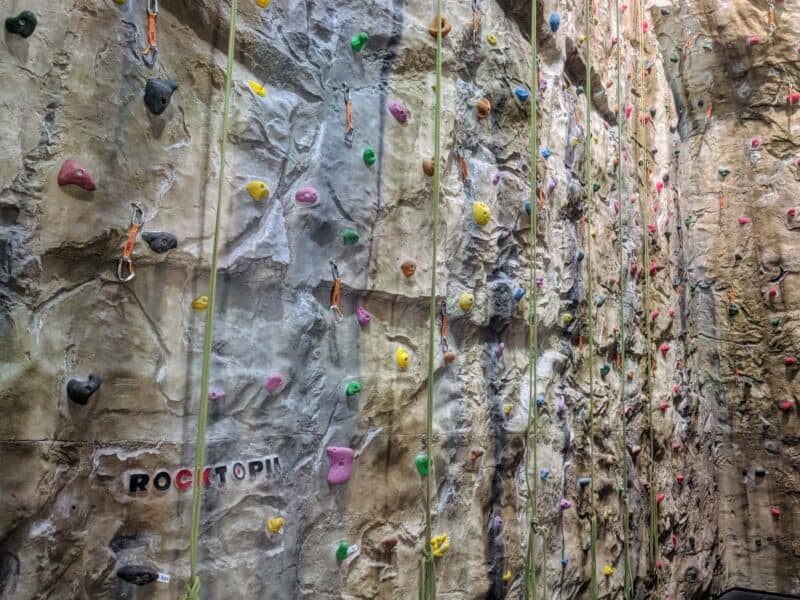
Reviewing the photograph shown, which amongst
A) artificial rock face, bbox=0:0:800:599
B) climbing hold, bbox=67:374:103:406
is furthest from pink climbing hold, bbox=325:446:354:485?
climbing hold, bbox=67:374:103:406

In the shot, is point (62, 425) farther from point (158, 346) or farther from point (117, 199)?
point (117, 199)

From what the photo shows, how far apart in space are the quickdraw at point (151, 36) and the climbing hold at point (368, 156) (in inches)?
15.5

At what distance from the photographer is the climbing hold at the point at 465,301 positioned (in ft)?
4.08

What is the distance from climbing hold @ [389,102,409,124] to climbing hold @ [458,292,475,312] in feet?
1.26

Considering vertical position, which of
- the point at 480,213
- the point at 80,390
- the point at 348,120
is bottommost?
the point at 80,390

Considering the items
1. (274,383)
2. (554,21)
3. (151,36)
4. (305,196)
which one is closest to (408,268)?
(305,196)

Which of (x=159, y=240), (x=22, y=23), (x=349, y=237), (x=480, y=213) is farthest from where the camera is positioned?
(x=480, y=213)

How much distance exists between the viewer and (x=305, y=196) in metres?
1.00

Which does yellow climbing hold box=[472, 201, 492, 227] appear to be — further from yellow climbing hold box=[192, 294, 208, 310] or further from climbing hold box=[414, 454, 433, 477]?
yellow climbing hold box=[192, 294, 208, 310]

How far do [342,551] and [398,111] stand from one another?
2.72 feet

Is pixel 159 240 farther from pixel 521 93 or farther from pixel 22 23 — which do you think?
pixel 521 93

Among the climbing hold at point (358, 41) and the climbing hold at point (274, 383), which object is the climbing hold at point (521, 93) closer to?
the climbing hold at point (358, 41)

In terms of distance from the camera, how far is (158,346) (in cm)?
82

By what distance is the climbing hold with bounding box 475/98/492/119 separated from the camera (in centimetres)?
133
